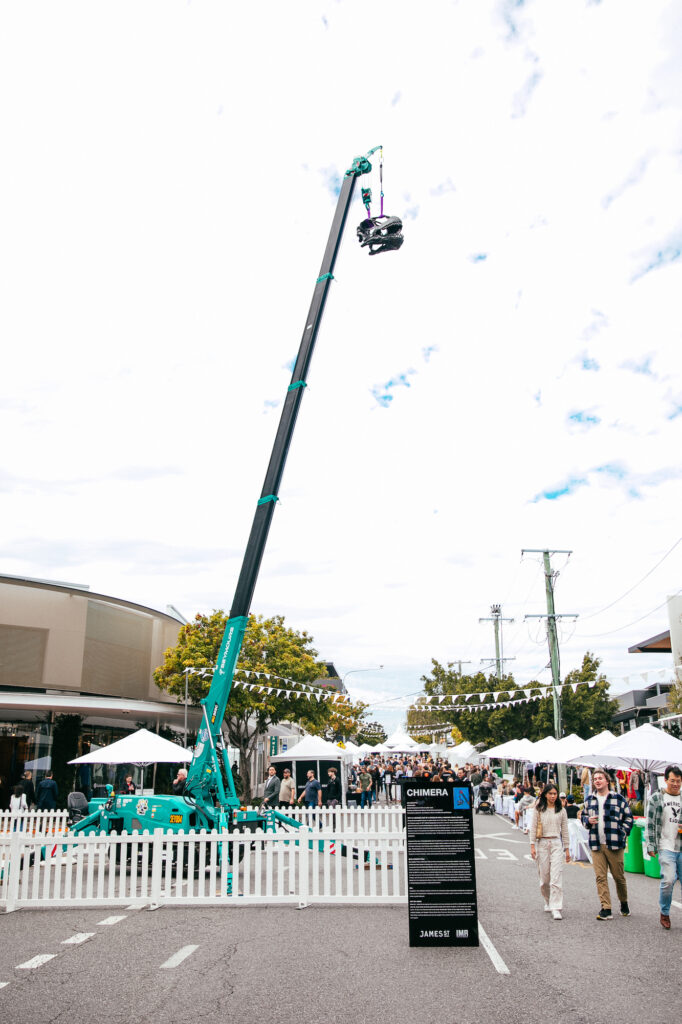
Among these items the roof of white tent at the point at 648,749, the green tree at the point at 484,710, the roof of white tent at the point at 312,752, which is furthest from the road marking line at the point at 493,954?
the green tree at the point at 484,710

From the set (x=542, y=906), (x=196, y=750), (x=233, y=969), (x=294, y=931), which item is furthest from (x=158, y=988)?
(x=196, y=750)

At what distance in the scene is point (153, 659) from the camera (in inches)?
1220

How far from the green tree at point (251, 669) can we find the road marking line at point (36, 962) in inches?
793

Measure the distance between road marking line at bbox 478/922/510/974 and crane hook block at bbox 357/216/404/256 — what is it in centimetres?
1160

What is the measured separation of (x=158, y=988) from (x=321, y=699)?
25529 millimetres

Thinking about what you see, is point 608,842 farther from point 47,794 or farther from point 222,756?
point 47,794

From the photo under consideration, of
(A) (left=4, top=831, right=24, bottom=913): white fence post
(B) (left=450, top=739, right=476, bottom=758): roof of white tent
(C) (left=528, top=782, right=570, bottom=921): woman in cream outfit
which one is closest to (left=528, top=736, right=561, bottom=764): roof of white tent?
(C) (left=528, top=782, right=570, bottom=921): woman in cream outfit

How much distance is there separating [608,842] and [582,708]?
31500 millimetres

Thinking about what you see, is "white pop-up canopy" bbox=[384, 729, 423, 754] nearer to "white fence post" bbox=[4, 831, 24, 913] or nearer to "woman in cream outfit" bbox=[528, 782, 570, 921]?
"woman in cream outfit" bbox=[528, 782, 570, 921]

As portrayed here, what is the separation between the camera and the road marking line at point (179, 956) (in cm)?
710

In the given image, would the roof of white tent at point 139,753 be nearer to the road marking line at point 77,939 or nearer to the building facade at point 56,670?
the road marking line at point 77,939

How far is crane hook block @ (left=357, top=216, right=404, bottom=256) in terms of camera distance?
49.3ft

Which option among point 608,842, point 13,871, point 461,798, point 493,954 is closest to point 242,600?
point 13,871

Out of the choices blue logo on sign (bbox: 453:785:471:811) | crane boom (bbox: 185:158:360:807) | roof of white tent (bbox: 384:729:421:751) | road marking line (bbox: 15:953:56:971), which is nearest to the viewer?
road marking line (bbox: 15:953:56:971)
